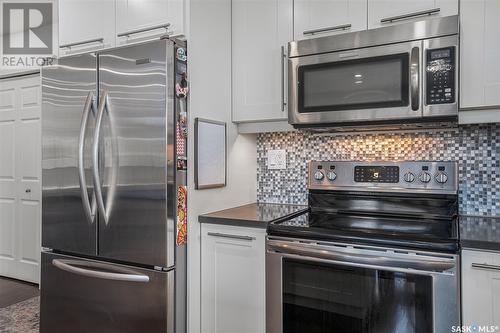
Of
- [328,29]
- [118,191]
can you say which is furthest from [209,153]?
[328,29]

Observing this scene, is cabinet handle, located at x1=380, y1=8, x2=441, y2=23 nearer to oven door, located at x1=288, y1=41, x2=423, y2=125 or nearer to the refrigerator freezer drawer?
oven door, located at x1=288, y1=41, x2=423, y2=125

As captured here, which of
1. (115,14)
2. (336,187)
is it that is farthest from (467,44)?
(115,14)

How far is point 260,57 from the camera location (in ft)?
6.94

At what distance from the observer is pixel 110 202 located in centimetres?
183

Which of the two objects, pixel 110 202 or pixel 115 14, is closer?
pixel 110 202

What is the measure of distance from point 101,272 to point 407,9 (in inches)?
79.8

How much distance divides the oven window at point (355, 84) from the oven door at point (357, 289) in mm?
716

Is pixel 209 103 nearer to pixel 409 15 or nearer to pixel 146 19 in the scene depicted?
pixel 146 19

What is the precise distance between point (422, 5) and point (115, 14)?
64.3 inches

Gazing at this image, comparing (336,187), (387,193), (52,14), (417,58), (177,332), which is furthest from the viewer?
(52,14)

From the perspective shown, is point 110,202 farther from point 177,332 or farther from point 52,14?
point 52,14

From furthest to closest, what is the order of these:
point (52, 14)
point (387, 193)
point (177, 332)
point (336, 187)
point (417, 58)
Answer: point (52, 14), point (336, 187), point (387, 193), point (177, 332), point (417, 58)

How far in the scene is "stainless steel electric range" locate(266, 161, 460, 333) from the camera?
138 cm

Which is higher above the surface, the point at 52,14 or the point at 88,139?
the point at 52,14
